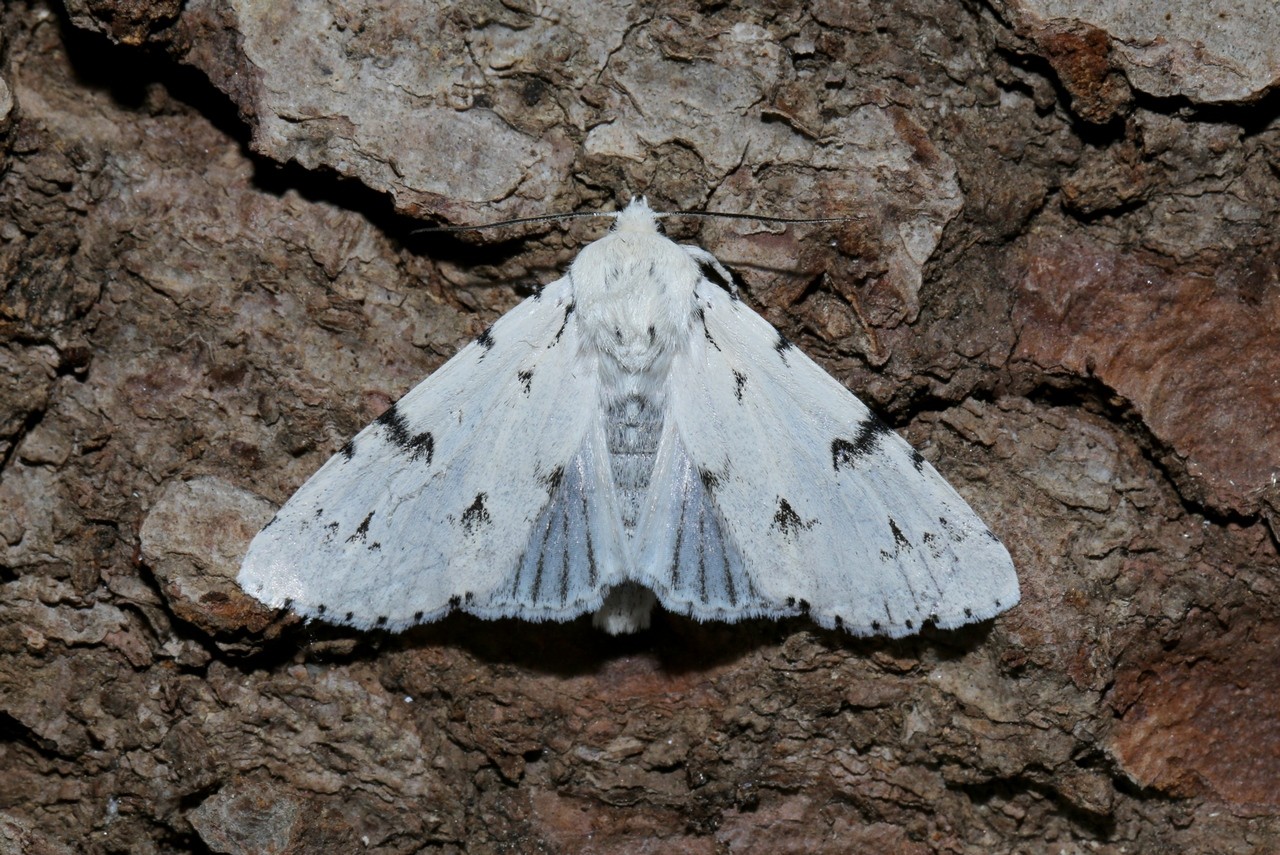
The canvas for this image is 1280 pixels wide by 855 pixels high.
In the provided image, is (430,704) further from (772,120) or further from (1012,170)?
(1012,170)

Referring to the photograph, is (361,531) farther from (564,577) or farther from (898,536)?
(898,536)

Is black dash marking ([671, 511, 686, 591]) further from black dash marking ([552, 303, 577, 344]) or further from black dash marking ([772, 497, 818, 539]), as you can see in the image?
black dash marking ([552, 303, 577, 344])

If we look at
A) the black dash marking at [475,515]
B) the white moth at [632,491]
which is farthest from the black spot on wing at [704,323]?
the black dash marking at [475,515]

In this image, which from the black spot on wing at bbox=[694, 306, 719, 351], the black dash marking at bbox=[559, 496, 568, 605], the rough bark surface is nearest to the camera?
the rough bark surface

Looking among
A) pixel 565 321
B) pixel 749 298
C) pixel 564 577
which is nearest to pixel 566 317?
pixel 565 321

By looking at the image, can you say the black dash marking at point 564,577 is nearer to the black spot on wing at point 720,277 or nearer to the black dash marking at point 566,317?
the black dash marking at point 566,317

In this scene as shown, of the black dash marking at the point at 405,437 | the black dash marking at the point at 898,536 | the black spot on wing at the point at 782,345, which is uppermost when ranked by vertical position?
the black spot on wing at the point at 782,345

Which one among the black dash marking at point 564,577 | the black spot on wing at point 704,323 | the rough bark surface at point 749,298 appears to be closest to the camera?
the rough bark surface at point 749,298

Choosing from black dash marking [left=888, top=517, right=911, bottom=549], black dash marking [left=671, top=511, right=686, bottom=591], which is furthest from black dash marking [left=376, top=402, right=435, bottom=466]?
black dash marking [left=888, top=517, right=911, bottom=549]
